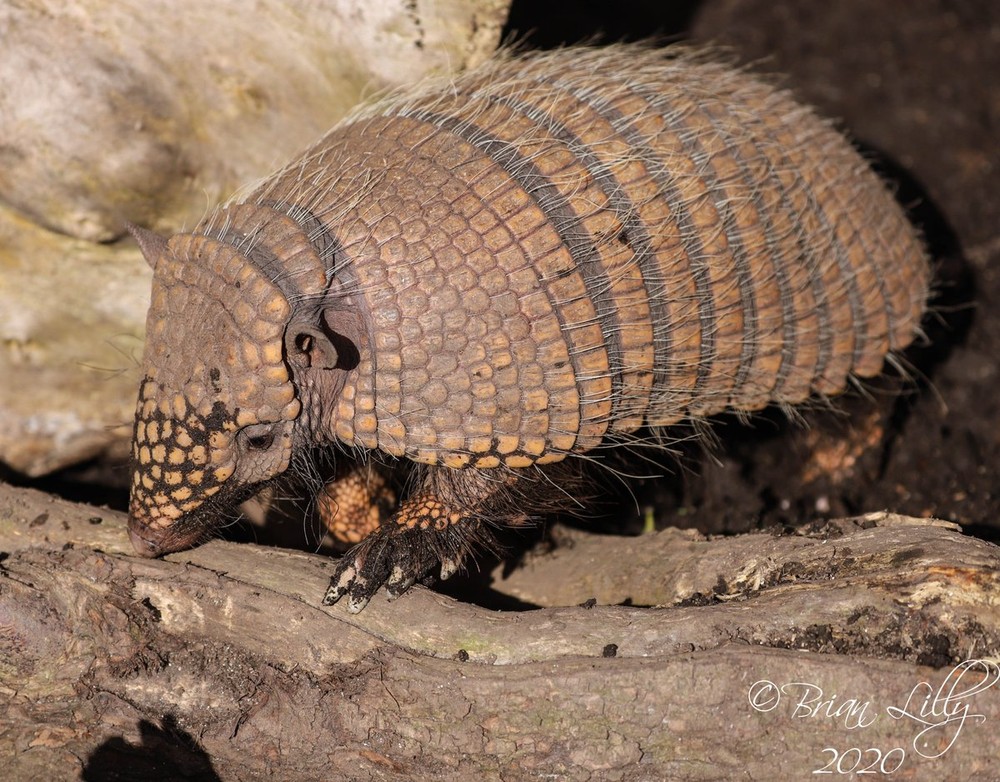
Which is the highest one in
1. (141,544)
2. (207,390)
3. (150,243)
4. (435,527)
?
(150,243)

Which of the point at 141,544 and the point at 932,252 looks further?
the point at 932,252

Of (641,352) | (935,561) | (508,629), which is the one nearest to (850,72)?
(641,352)

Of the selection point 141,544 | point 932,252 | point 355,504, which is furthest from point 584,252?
point 932,252

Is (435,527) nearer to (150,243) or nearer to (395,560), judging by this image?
(395,560)

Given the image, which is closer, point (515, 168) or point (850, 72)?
point (515, 168)

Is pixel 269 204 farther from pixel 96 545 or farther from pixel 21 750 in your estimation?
pixel 21 750

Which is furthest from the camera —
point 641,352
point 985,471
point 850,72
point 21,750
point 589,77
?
point 850,72

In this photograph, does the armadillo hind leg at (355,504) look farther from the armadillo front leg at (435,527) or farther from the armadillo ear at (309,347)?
the armadillo ear at (309,347)

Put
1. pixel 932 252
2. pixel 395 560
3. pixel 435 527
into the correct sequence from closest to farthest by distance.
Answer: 1. pixel 395 560
2. pixel 435 527
3. pixel 932 252
